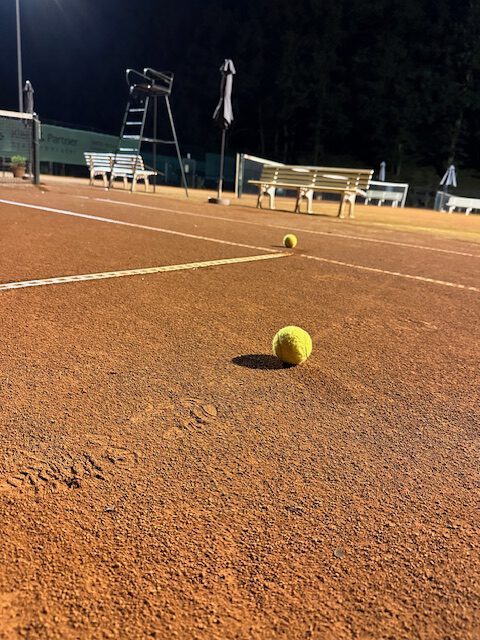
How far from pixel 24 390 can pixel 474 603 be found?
1.62m

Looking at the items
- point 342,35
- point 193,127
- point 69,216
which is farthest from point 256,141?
point 69,216

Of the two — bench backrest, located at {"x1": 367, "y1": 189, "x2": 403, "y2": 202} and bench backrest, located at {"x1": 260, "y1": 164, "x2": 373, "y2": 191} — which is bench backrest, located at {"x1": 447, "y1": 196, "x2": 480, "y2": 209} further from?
bench backrest, located at {"x1": 260, "y1": 164, "x2": 373, "y2": 191}

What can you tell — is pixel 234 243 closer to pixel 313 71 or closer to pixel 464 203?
pixel 464 203

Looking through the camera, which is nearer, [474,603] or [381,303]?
[474,603]

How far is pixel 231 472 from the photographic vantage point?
4.90 feet

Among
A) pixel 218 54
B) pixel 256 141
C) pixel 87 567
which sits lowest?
pixel 87 567

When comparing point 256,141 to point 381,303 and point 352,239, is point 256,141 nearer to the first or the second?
point 352,239

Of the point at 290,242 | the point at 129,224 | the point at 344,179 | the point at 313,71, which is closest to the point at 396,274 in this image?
the point at 290,242

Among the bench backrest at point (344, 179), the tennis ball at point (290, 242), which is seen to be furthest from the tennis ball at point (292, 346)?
the bench backrest at point (344, 179)

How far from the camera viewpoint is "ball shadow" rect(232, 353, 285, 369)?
2342 mm

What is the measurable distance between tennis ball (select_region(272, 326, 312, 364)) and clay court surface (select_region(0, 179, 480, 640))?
0.06 meters

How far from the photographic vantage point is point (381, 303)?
366 cm

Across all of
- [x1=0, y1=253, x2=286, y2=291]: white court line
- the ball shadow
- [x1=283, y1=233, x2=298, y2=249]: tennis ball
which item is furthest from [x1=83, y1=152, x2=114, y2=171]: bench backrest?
the ball shadow

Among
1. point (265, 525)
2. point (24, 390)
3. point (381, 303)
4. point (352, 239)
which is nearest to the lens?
point (265, 525)
